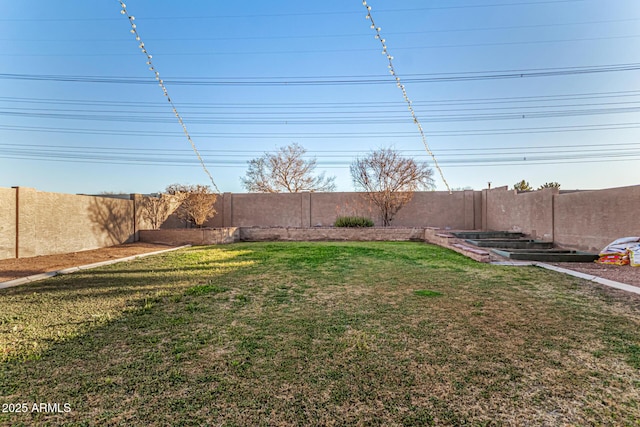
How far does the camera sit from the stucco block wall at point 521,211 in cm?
914

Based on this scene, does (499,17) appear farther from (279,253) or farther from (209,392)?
(209,392)

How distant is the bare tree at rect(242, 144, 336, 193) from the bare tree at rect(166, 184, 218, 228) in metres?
12.8

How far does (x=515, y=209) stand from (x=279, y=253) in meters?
8.79

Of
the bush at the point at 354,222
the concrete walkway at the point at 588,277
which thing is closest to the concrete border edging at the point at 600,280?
the concrete walkway at the point at 588,277

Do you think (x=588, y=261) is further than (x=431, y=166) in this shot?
No

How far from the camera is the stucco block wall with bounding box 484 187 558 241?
9141 mm

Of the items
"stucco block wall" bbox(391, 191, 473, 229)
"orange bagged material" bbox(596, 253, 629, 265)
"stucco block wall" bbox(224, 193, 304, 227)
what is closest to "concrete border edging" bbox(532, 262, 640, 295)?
"orange bagged material" bbox(596, 253, 629, 265)

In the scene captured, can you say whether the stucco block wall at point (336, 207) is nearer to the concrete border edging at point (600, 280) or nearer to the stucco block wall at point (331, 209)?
the stucco block wall at point (331, 209)

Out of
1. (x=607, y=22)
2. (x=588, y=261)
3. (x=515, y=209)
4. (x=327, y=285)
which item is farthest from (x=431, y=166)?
(x=327, y=285)

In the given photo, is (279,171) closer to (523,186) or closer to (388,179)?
(388,179)

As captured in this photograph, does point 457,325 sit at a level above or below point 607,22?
below

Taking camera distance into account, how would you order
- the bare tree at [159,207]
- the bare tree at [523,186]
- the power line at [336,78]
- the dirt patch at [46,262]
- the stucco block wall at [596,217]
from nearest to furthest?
the dirt patch at [46,262], the stucco block wall at [596,217], the bare tree at [159,207], the power line at [336,78], the bare tree at [523,186]

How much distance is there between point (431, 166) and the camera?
16156 millimetres

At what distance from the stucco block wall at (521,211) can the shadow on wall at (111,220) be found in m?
13.8
